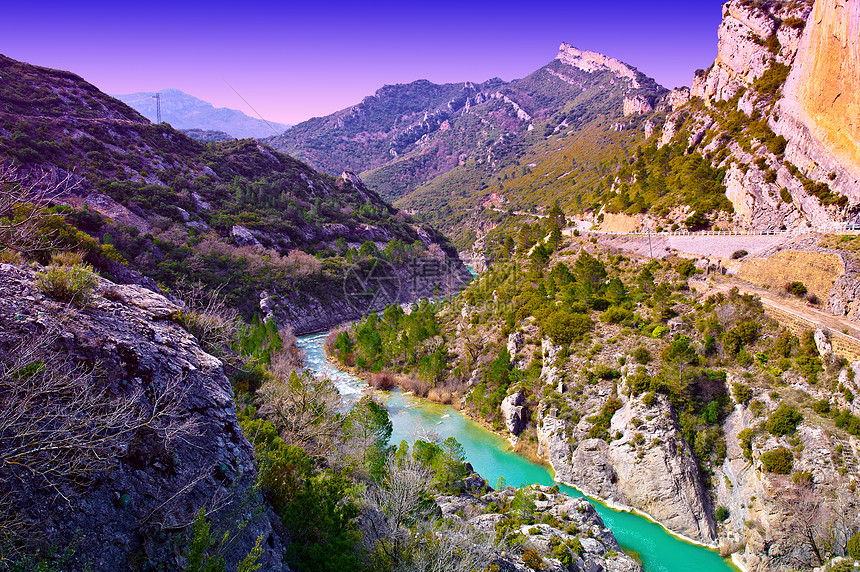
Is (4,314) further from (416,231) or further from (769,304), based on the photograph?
(416,231)

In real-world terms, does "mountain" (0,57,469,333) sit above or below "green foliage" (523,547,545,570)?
above

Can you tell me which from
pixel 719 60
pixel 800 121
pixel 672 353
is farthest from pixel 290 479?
pixel 719 60

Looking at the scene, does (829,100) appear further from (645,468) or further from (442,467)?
(442,467)

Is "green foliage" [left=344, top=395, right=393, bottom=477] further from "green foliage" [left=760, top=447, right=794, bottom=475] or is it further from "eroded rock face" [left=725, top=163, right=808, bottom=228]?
"eroded rock face" [left=725, top=163, right=808, bottom=228]

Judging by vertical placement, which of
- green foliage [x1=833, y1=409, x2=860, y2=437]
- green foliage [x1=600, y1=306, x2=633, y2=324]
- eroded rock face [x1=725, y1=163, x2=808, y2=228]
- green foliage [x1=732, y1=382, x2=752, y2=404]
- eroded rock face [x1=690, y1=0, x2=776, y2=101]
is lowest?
green foliage [x1=732, y1=382, x2=752, y2=404]

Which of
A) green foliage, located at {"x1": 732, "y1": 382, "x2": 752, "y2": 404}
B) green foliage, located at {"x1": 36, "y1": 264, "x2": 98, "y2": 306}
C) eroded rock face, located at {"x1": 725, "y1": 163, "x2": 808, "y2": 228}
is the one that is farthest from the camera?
eroded rock face, located at {"x1": 725, "y1": 163, "x2": 808, "y2": 228}

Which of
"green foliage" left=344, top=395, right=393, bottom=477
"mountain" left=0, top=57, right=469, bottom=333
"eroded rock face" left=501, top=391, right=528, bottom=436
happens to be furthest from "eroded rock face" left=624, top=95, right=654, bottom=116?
"green foliage" left=344, top=395, right=393, bottom=477
